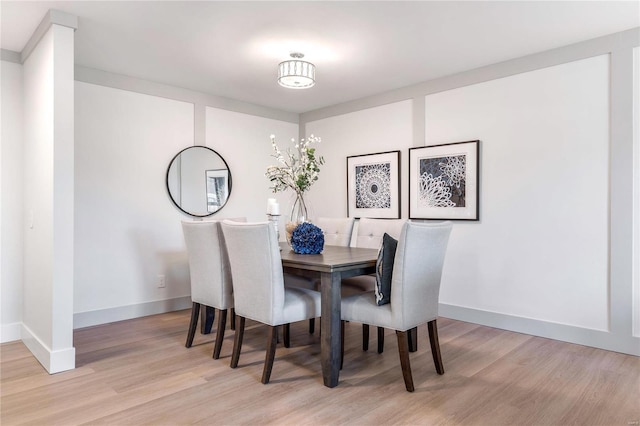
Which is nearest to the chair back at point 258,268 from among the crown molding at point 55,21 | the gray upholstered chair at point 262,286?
the gray upholstered chair at point 262,286

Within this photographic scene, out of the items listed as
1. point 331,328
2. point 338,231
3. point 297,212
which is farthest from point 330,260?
point 338,231

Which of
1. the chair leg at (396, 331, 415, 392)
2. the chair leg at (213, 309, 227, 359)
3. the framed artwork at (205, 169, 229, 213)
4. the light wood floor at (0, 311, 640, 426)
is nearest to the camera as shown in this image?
the light wood floor at (0, 311, 640, 426)

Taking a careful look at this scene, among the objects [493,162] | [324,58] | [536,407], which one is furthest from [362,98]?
[536,407]

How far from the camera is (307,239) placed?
2.92 metres

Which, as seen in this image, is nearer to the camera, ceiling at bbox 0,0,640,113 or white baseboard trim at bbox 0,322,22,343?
ceiling at bbox 0,0,640,113

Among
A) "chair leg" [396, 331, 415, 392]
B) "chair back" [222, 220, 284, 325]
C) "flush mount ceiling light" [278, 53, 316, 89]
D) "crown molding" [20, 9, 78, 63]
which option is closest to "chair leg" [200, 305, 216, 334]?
"chair back" [222, 220, 284, 325]

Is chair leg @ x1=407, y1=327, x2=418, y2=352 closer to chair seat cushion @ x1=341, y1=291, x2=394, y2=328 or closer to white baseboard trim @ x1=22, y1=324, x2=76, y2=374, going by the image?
chair seat cushion @ x1=341, y1=291, x2=394, y2=328

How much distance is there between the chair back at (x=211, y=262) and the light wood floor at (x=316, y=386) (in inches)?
17.1

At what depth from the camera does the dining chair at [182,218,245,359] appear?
2896mm

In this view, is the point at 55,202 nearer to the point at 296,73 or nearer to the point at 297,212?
the point at 297,212

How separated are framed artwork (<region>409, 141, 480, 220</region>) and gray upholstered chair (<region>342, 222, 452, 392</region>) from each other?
4.78 ft

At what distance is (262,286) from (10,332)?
8.04ft

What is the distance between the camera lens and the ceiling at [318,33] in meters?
2.70

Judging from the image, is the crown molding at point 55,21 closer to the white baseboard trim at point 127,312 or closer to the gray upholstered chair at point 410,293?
the white baseboard trim at point 127,312
